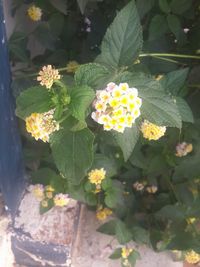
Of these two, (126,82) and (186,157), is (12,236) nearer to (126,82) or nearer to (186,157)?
(186,157)

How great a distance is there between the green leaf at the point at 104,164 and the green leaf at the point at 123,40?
1.24 ft

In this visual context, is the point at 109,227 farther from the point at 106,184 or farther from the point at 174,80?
the point at 174,80

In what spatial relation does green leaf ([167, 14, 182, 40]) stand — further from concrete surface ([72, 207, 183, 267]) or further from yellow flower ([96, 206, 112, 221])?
concrete surface ([72, 207, 183, 267])

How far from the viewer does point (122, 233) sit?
1.31 metres

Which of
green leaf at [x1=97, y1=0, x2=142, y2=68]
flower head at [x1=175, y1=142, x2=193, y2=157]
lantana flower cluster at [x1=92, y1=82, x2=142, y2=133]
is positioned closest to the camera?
lantana flower cluster at [x1=92, y1=82, x2=142, y2=133]

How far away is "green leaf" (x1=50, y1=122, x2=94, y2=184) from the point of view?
736 millimetres

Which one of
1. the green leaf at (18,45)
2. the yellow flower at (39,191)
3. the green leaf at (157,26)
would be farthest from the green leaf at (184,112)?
the yellow flower at (39,191)

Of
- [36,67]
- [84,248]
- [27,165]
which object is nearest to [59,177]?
[27,165]

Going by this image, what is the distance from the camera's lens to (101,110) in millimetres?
702

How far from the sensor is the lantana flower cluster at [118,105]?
2.23 ft

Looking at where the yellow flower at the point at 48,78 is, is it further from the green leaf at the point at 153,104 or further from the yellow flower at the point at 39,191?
the yellow flower at the point at 39,191

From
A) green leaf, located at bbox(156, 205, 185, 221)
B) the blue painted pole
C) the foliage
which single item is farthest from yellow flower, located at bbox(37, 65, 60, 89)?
green leaf, located at bbox(156, 205, 185, 221)

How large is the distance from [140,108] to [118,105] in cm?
7

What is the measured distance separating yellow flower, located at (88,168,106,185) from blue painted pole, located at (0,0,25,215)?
0.23 m
